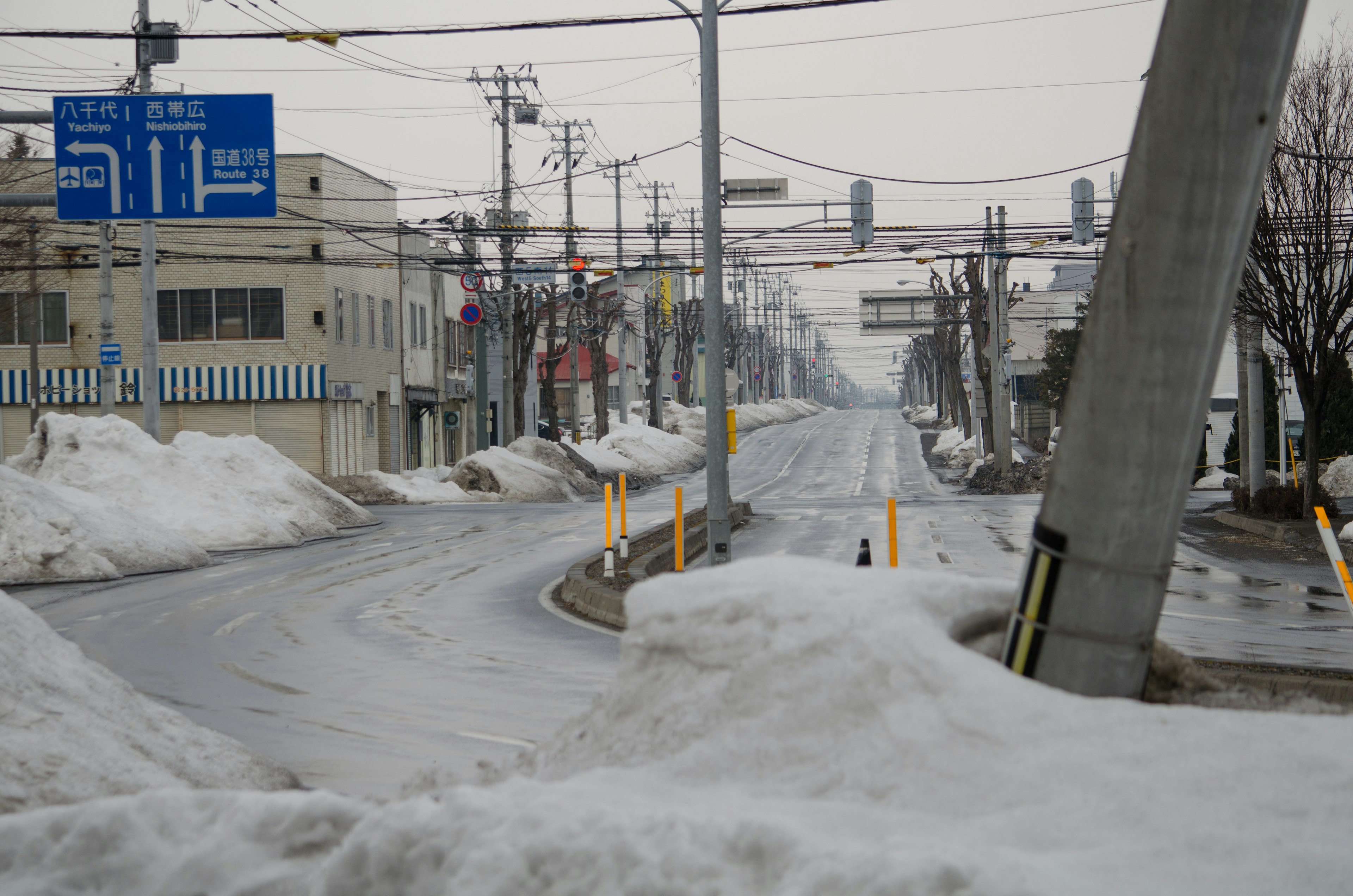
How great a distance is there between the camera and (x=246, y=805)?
13.5ft

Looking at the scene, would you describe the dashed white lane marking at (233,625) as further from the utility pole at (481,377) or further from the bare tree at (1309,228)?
the utility pole at (481,377)

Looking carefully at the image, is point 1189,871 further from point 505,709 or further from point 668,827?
point 505,709

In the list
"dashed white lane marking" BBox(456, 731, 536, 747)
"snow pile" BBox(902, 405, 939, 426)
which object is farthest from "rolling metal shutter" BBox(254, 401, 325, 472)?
"snow pile" BBox(902, 405, 939, 426)

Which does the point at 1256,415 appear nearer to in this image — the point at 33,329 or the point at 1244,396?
the point at 1244,396

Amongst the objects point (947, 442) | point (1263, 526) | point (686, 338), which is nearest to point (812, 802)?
point (1263, 526)

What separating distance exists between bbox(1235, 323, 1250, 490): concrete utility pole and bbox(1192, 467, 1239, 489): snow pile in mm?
7775

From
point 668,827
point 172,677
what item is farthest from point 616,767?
point 172,677

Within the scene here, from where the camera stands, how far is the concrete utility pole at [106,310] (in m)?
25.4

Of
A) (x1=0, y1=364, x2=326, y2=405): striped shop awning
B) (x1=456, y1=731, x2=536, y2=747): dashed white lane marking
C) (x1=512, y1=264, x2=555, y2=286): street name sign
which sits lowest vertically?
(x1=456, y1=731, x2=536, y2=747): dashed white lane marking

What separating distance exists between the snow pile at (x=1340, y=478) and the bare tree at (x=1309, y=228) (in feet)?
25.1

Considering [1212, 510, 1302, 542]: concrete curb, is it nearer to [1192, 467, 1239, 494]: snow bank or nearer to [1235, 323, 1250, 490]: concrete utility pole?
[1235, 323, 1250, 490]: concrete utility pole

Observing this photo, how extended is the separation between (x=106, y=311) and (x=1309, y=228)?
22.3 metres

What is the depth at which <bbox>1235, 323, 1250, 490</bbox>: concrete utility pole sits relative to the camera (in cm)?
2450

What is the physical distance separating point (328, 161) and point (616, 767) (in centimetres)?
4145
